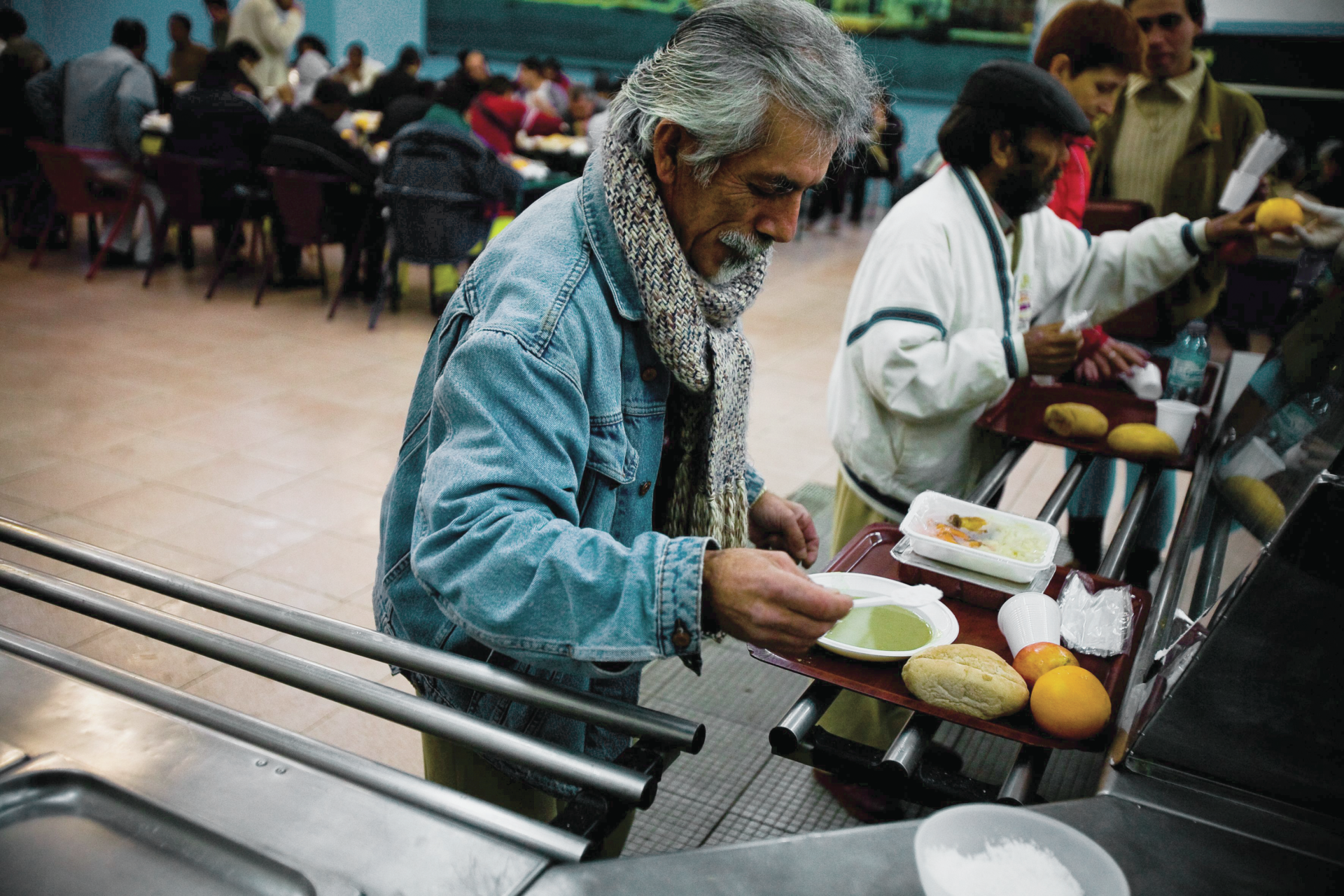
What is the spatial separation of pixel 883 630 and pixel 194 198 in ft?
21.2

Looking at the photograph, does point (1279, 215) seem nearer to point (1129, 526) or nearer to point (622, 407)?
point (1129, 526)

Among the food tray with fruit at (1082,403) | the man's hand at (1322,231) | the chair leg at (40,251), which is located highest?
the man's hand at (1322,231)

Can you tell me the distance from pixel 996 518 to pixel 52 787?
1296 millimetres

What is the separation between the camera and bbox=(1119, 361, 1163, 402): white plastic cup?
2.43 metres

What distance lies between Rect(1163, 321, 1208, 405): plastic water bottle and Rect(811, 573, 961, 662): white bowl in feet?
4.46

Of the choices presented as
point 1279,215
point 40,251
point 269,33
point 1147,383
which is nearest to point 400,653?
point 1147,383

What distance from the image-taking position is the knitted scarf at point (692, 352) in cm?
112

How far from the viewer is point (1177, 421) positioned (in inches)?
85.1

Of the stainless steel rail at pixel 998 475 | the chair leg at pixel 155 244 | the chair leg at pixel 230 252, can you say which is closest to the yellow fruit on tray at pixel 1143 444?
the stainless steel rail at pixel 998 475

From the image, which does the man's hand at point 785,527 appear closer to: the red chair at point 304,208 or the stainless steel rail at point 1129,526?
the stainless steel rail at point 1129,526

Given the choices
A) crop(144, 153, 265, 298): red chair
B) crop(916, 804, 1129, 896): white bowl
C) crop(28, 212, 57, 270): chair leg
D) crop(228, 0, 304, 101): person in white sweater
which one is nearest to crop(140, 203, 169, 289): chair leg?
crop(144, 153, 265, 298): red chair

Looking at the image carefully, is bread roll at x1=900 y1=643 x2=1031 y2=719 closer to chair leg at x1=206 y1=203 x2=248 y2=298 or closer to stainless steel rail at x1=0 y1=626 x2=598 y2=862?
stainless steel rail at x1=0 y1=626 x2=598 y2=862

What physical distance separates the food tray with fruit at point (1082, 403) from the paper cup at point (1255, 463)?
0.34 metres

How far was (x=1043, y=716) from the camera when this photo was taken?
Answer: 1076 mm
